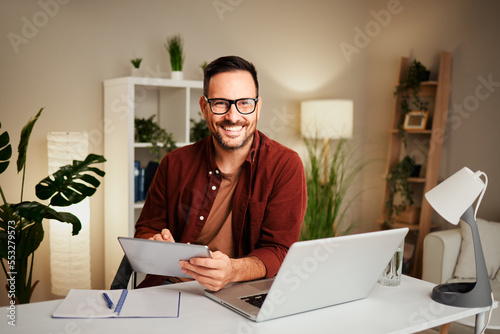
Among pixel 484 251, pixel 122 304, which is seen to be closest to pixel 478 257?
pixel 122 304

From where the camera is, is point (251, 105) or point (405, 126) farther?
point (405, 126)

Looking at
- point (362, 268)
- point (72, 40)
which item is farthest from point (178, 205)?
point (72, 40)

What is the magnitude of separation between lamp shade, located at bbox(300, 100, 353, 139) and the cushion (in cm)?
137

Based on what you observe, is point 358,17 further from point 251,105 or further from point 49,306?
point 49,306

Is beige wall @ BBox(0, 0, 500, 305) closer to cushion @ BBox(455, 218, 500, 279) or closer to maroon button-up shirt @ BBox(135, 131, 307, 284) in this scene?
cushion @ BBox(455, 218, 500, 279)

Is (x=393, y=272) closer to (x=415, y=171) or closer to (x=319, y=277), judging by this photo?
(x=319, y=277)

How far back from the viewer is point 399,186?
4352 millimetres

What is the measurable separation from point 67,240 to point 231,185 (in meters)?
1.50

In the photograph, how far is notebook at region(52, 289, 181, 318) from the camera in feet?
4.29

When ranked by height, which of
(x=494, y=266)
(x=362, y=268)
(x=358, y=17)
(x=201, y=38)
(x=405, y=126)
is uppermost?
(x=358, y=17)

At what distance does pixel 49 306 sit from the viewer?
53.8 inches

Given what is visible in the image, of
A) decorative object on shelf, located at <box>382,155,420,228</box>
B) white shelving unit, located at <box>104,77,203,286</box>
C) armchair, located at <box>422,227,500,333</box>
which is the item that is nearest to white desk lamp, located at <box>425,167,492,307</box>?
armchair, located at <box>422,227,500,333</box>

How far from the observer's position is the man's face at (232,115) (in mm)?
1914

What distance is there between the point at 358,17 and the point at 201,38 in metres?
1.75
